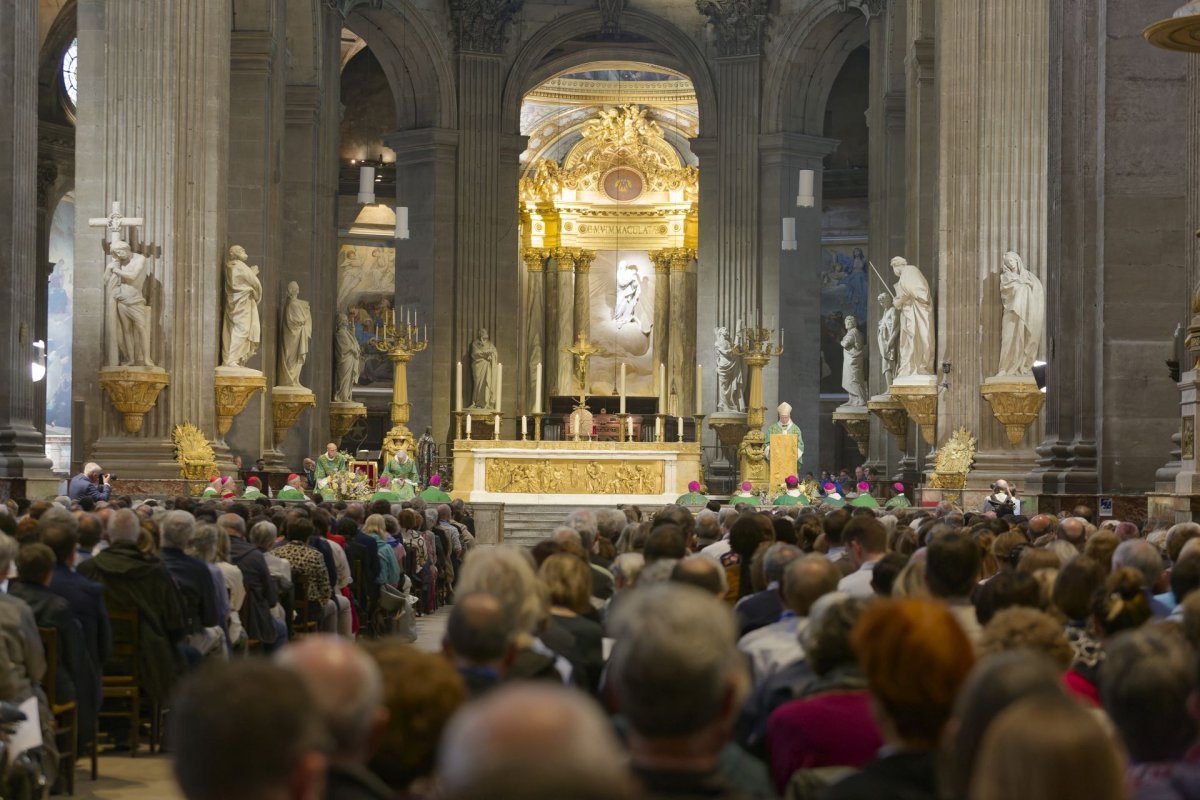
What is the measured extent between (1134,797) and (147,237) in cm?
2013

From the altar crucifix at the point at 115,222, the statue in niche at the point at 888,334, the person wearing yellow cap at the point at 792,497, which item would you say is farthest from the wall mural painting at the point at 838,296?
the altar crucifix at the point at 115,222

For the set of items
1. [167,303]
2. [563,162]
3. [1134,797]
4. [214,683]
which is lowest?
[1134,797]

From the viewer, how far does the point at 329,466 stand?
1050 inches

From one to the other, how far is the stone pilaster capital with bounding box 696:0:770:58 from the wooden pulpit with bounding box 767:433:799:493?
14.7 meters

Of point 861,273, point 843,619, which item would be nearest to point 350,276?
point 861,273

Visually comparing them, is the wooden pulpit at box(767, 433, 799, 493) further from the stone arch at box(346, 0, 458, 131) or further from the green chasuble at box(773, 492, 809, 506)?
the stone arch at box(346, 0, 458, 131)

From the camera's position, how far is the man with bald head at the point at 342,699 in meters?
3.26

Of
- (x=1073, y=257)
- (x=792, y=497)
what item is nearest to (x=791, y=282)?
(x=792, y=497)

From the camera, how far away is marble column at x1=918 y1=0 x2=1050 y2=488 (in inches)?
891

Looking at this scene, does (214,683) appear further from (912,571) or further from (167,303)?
(167,303)

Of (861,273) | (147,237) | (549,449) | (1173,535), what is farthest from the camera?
(861,273)

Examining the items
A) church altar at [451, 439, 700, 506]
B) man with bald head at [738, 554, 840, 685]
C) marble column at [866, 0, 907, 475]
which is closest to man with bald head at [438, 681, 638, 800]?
man with bald head at [738, 554, 840, 685]

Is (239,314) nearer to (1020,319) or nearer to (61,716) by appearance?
(1020,319)

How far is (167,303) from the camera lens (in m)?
22.6
